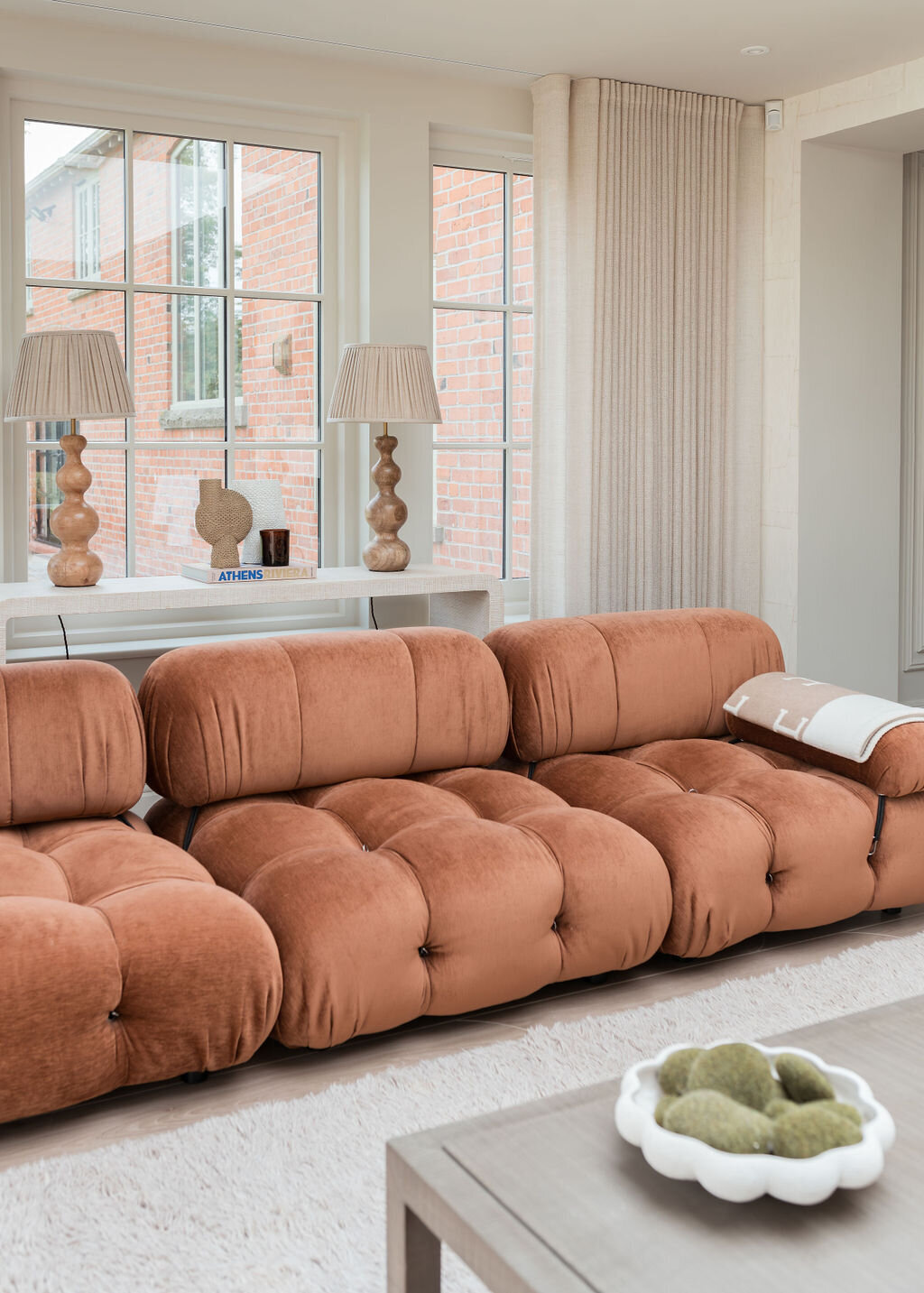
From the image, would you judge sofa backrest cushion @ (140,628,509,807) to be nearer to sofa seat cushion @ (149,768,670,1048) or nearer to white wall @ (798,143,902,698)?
sofa seat cushion @ (149,768,670,1048)

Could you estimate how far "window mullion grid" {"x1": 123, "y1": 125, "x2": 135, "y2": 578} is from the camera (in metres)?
3.78

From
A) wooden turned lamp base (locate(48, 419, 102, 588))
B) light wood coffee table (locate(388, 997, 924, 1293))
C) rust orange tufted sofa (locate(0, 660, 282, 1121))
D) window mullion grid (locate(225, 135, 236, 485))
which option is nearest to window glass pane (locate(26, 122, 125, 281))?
window mullion grid (locate(225, 135, 236, 485))

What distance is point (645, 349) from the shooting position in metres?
4.36

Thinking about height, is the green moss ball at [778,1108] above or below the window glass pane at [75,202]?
below

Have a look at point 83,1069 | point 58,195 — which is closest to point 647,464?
point 58,195

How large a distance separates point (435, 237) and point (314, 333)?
0.57m

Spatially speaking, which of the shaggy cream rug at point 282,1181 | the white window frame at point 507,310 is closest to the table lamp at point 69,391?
the white window frame at point 507,310

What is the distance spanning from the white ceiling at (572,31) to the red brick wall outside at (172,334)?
0.43 metres

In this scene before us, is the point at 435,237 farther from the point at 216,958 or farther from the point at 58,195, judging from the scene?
the point at 216,958

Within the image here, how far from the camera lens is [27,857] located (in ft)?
7.79

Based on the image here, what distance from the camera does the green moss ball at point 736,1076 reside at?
1.34 metres

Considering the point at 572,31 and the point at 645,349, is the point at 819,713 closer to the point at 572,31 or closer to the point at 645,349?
the point at 645,349

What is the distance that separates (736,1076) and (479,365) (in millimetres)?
3426

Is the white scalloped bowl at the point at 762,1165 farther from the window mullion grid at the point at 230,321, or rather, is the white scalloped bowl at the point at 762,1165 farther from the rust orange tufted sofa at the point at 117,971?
the window mullion grid at the point at 230,321
